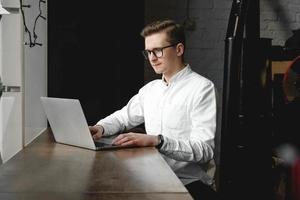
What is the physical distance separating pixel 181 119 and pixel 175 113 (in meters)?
0.03

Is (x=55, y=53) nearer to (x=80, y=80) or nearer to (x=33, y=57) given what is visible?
(x=80, y=80)

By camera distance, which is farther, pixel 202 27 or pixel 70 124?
pixel 202 27

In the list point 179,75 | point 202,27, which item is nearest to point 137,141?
point 179,75

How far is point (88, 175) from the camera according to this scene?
3.19 feet

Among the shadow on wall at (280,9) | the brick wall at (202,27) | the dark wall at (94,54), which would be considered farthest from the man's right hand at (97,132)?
the shadow on wall at (280,9)

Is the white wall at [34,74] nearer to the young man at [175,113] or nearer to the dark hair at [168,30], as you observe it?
the young man at [175,113]

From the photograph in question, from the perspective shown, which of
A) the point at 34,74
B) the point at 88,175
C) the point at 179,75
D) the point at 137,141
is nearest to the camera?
the point at 88,175

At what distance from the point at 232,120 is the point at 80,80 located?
0.81 metres

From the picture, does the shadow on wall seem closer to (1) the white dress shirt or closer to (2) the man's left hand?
(1) the white dress shirt

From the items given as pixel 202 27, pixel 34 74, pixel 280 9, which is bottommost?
pixel 34 74

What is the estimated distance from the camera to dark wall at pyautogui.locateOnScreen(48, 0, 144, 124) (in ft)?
6.85

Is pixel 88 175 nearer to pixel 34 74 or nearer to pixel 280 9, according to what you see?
pixel 34 74

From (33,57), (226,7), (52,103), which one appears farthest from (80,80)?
(226,7)

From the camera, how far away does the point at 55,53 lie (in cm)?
209
